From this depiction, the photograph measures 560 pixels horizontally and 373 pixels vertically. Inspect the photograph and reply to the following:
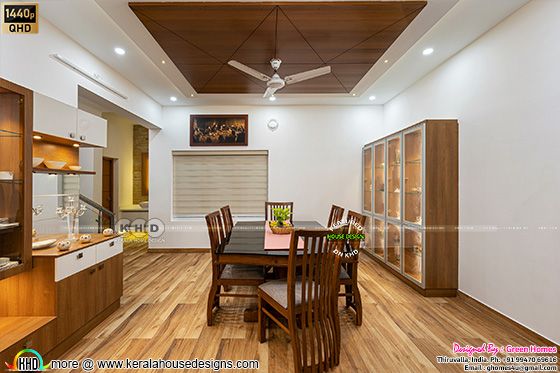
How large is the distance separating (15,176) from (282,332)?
2.45m

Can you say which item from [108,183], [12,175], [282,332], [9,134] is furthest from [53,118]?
[108,183]

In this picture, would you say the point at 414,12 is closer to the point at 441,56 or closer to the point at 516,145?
the point at 441,56

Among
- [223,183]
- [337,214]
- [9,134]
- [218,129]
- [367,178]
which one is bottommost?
[337,214]

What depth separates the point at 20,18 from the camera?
214 centimetres

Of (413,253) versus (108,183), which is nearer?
(413,253)

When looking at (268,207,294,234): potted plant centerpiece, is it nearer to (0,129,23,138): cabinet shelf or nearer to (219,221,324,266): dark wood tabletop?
(219,221,324,266): dark wood tabletop

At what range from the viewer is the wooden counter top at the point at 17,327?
5.39 ft

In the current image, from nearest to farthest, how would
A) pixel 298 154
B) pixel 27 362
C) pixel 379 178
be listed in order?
pixel 27 362, pixel 379 178, pixel 298 154

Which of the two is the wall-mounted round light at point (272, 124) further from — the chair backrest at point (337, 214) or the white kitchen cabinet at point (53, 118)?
the white kitchen cabinet at point (53, 118)

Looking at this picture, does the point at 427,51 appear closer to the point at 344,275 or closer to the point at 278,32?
the point at 278,32

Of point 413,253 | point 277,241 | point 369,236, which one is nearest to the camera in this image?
point 277,241

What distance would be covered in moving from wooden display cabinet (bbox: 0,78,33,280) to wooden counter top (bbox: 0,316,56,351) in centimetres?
40

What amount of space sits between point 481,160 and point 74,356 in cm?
425

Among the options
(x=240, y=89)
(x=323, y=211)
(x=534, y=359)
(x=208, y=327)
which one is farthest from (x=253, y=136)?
(x=534, y=359)
